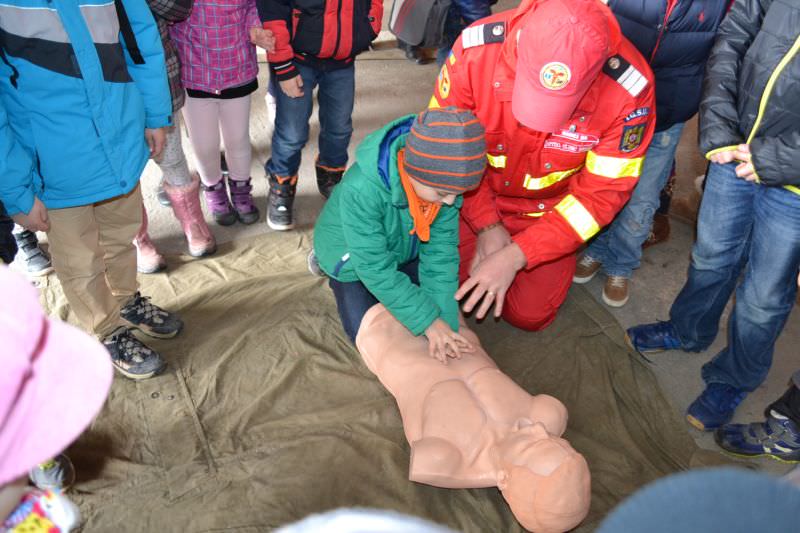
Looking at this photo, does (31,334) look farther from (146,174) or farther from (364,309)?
(146,174)

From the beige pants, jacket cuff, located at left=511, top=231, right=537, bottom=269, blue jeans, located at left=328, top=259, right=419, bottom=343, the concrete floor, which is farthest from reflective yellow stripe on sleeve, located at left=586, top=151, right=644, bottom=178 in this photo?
the beige pants

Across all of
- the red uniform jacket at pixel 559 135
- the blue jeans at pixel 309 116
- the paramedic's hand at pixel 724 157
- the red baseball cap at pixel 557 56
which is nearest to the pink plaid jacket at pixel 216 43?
the blue jeans at pixel 309 116

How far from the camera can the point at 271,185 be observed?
2977mm

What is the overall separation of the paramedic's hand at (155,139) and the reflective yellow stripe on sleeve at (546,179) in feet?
4.12

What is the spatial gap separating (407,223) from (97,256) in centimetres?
99

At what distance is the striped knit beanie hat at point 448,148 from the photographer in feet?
5.84

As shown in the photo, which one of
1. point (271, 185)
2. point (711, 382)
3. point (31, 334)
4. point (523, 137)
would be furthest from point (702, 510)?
point (271, 185)

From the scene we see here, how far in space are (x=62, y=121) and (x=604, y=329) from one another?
79.0 inches

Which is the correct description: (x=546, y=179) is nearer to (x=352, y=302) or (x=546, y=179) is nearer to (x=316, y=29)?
(x=352, y=302)

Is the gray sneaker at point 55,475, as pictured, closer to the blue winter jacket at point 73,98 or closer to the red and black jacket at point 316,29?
the blue winter jacket at point 73,98

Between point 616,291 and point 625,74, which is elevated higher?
point 625,74

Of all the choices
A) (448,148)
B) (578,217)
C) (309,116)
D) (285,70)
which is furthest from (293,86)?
(578,217)

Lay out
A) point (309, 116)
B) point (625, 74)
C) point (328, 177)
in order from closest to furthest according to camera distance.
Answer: point (625, 74) < point (309, 116) < point (328, 177)

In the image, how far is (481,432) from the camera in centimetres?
187
